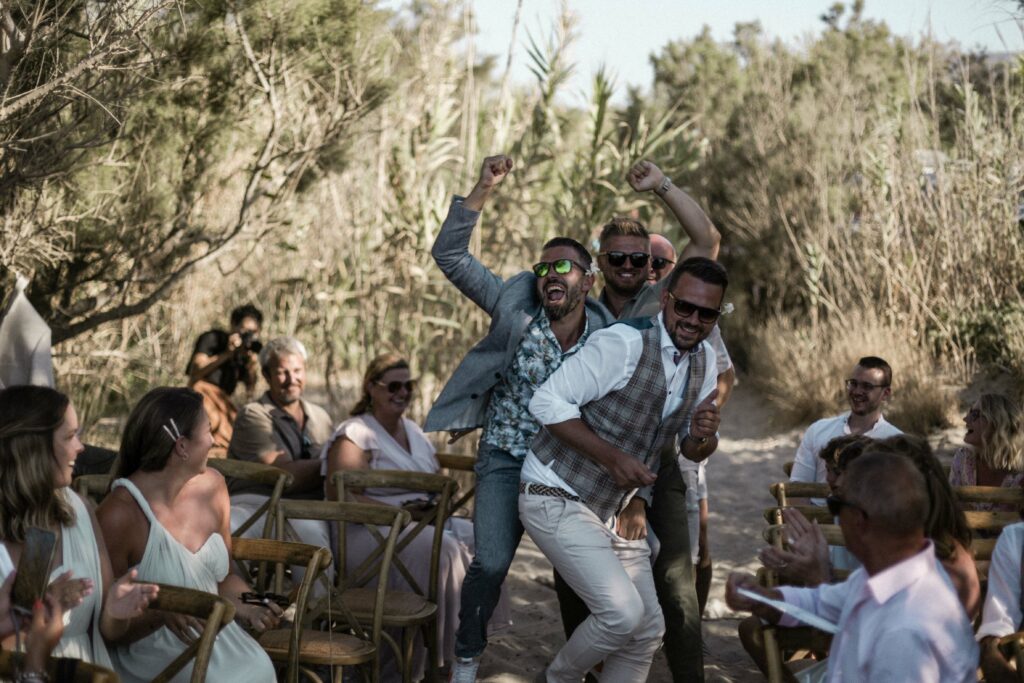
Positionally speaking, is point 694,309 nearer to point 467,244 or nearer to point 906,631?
point 467,244

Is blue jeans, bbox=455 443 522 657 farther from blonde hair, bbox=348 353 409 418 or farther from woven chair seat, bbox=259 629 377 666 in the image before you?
blonde hair, bbox=348 353 409 418

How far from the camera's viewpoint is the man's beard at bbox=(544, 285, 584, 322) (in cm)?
400

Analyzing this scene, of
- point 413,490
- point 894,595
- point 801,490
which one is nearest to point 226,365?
point 413,490

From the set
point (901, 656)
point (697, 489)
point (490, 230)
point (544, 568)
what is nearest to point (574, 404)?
point (901, 656)

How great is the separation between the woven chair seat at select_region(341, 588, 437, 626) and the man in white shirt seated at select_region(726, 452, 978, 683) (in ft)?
6.85

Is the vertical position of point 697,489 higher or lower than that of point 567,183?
lower

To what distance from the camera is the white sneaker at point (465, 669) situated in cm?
396

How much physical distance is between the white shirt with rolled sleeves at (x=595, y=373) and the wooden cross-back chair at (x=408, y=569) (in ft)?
3.24

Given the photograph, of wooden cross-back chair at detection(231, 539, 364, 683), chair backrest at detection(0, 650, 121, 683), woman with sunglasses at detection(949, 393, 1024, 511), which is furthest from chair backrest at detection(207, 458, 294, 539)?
woman with sunglasses at detection(949, 393, 1024, 511)

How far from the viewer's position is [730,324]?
16.4m

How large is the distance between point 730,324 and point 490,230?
878 centimetres

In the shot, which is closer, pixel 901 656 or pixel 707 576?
pixel 901 656

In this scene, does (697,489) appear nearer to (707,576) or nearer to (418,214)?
(707,576)

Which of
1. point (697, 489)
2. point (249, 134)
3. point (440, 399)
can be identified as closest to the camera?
point (440, 399)
